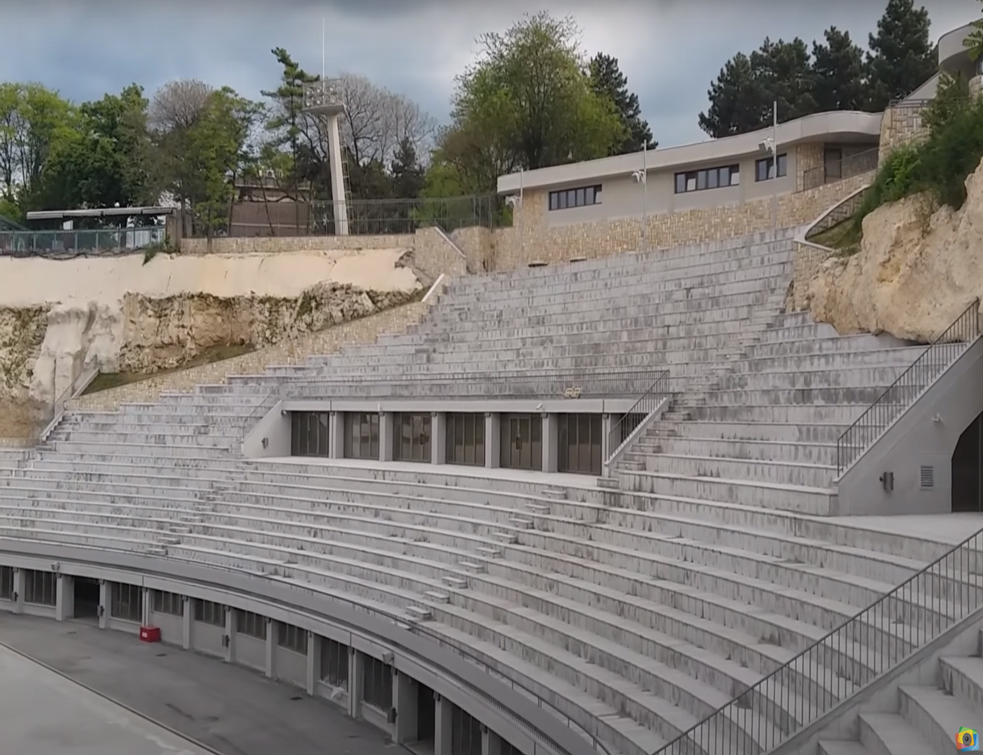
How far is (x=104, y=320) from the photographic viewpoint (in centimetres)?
3541

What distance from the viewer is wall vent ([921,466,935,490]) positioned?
46.4 ft

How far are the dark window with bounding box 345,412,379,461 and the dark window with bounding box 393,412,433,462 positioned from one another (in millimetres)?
698

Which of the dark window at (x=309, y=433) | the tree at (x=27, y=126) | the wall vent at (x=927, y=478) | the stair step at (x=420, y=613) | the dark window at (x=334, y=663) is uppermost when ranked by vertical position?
the tree at (x=27, y=126)

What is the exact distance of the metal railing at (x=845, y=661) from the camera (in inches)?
377

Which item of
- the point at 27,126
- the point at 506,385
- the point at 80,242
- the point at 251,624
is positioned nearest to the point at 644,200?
the point at 506,385

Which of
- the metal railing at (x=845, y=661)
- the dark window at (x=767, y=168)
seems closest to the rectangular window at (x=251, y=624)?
the metal railing at (x=845, y=661)

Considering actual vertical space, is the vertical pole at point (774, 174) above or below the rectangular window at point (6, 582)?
above

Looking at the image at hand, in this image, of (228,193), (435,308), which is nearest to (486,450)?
(435,308)

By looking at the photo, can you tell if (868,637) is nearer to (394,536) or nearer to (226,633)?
(394,536)

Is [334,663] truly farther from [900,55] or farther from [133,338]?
[900,55]

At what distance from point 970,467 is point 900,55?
35.2 meters

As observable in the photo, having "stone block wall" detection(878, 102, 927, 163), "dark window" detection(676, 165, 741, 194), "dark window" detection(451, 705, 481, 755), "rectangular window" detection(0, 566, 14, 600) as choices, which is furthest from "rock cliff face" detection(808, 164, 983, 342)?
"rectangular window" detection(0, 566, 14, 600)

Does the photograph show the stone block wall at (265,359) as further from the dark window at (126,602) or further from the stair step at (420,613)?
the stair step at (420,613)

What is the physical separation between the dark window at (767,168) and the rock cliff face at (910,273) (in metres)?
10.4
